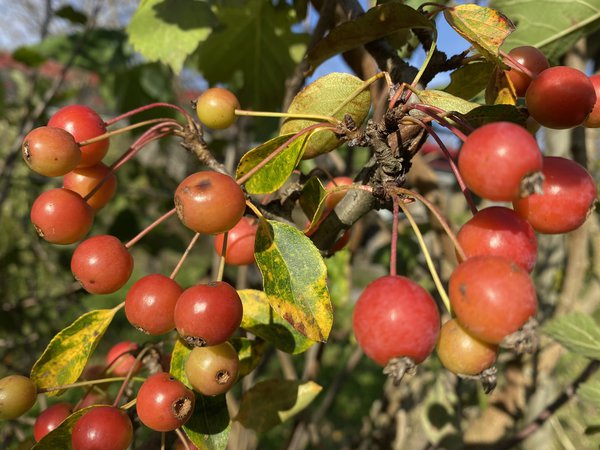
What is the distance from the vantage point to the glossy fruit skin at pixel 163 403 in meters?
0.90

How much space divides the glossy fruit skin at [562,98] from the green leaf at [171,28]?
1108mm

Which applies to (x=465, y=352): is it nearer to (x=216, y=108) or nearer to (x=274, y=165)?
(x=274, y=165)

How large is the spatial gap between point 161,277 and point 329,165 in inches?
80.2

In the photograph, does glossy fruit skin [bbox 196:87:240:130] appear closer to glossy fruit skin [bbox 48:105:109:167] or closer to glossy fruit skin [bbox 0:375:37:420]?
glossy fruit skin [bbox 48:105:109:167]

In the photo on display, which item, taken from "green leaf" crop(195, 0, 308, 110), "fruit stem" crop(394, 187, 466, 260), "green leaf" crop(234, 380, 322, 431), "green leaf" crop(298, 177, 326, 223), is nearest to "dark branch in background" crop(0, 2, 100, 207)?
"green leaf" crop(195, 0, 308, 110)

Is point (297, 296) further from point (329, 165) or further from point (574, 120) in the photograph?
point (329, 165)

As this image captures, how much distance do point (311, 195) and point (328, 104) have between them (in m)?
0.17

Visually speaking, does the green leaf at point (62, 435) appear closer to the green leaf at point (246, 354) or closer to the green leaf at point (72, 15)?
the green leaf at point (246, 354)

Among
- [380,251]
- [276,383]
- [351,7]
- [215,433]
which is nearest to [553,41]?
[351,7]

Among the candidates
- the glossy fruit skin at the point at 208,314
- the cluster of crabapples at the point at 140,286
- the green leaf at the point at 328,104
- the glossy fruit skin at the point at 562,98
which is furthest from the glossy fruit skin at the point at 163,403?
the glossy fruit skin at the point at 562,98

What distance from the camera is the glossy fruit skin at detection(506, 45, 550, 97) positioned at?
936mm

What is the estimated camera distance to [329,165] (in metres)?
2.91

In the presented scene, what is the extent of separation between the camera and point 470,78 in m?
1.07

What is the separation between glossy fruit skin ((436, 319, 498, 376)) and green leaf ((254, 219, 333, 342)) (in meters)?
0.19
